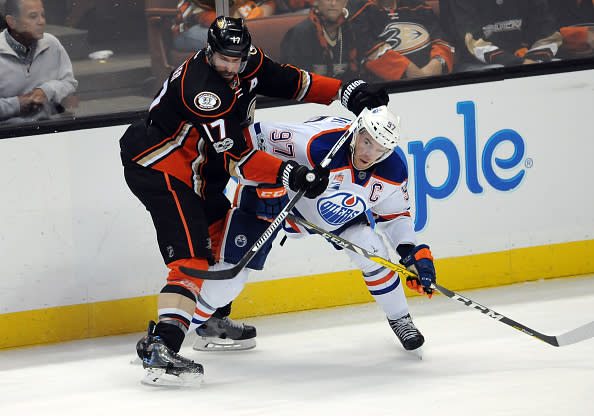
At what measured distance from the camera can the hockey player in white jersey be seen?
328 centimetres

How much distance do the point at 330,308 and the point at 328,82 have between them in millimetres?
1060

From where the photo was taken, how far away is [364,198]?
11.0 feet

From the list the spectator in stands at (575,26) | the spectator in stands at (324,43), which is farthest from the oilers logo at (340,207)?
the spectator in stands at (575,26)

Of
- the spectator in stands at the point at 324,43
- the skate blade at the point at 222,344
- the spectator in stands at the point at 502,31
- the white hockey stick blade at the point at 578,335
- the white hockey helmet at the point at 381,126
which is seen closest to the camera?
the white hockey helmet at the point at 381,126

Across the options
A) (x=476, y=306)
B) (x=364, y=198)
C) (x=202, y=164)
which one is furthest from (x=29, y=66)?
(x=476, y=306)

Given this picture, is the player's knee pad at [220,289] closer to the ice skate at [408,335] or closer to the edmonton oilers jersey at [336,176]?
the edmonton oilers jersey at [336,176]

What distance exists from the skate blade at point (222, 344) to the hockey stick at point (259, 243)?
51 centimetres

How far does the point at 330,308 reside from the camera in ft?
13.6

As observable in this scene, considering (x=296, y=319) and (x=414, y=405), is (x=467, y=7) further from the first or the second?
(x=414, y=405)

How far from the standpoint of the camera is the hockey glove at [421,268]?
10.7 feet

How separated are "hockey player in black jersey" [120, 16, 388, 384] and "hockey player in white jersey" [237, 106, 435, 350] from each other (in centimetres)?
13

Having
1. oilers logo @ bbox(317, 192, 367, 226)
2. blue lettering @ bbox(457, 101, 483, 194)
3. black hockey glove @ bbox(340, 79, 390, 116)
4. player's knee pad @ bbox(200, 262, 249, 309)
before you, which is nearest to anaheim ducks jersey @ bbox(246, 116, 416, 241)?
oilers logo @ bbox(317, 192, 367, 226)

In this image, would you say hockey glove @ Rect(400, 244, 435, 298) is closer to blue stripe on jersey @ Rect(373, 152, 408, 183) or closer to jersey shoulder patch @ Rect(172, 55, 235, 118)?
blue stripe on jersey @ Rect(373, 152, 408, 183)

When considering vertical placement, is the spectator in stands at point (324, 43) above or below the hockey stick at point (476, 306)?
above
